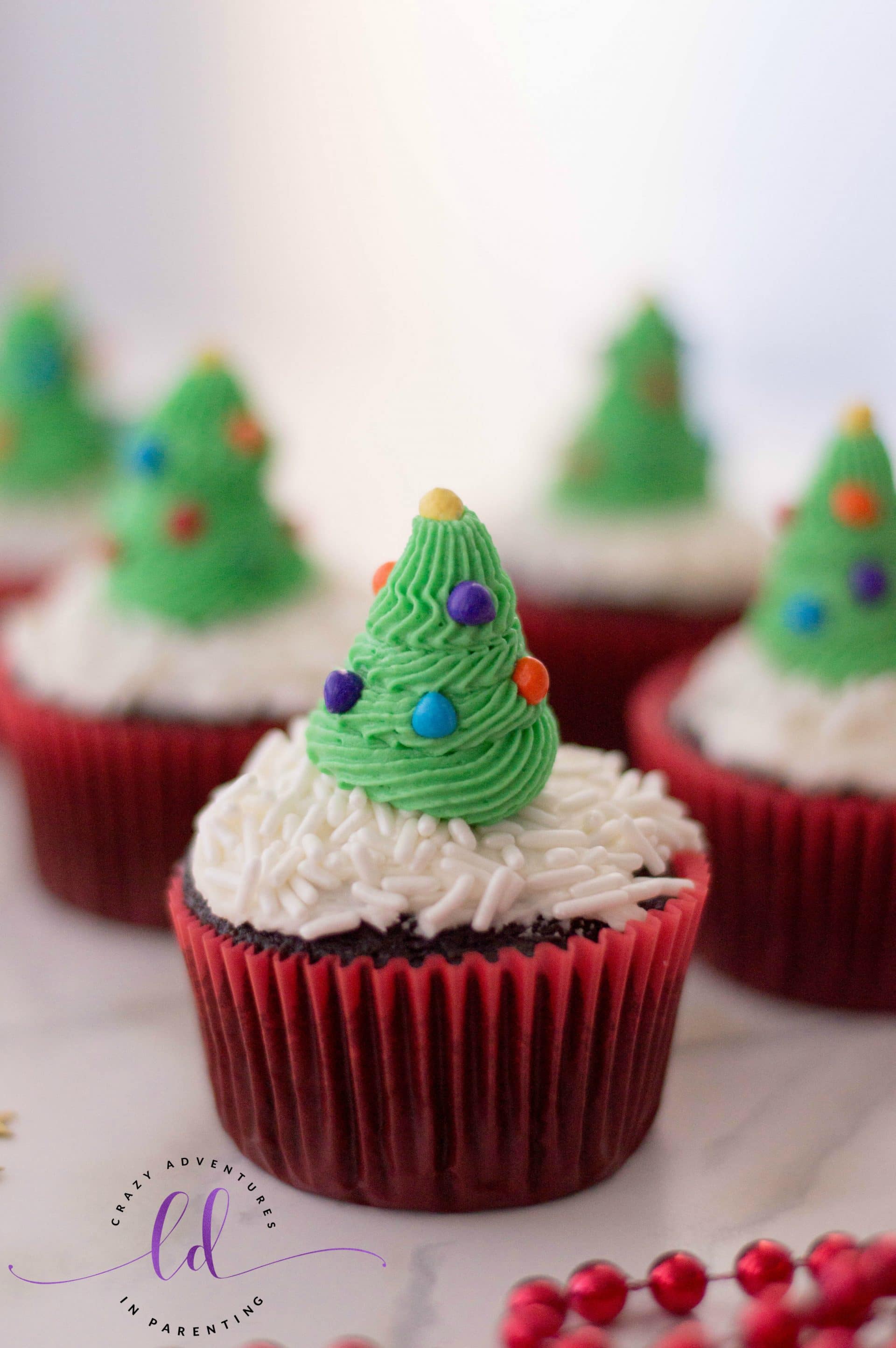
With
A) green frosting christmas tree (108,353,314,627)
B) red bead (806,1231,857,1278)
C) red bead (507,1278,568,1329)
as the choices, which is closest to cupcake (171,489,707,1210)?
red bead (507,1278,568,1329)

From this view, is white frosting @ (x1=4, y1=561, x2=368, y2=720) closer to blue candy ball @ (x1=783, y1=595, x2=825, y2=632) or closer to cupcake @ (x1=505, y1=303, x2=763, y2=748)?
cupcake @ (x1=505, y1=303, x2=763, y2=748)

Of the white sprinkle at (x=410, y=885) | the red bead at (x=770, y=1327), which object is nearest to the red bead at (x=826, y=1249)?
the red bead at (x=770, y=1327)

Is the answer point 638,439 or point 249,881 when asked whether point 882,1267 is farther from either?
point 638,439

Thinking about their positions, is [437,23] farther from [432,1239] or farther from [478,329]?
[432,1239]

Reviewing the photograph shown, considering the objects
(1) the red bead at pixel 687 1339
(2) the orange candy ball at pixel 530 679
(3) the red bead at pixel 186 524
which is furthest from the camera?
(3) the red bead at pixel 186 524

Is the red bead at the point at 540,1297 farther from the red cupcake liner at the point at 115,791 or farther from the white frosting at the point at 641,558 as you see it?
the white frosting at the point at 641,558

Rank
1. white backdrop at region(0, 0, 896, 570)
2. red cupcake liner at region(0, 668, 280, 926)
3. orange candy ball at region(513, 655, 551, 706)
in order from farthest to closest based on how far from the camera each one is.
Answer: white backdrop at region(0, 0, 896, 570) < red cupcake liner at region(0, 668, 280, 926) < orange candy ball at region(513, 655, 551, 706)

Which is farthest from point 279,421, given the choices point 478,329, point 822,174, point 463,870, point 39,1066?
point 463,870
